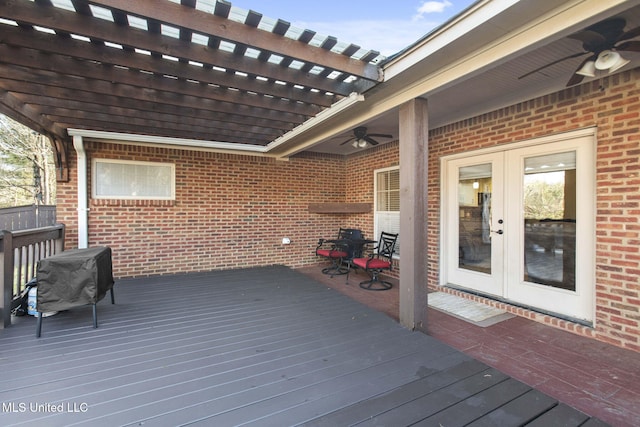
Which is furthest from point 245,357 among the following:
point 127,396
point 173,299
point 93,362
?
point 173,299

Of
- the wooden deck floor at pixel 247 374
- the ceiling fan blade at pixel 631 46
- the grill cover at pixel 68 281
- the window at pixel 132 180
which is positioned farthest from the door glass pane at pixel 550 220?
the window at pixel 132 180

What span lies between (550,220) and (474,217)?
0.94 meters

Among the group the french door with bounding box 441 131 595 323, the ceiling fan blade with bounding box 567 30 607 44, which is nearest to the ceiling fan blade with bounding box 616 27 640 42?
the ceiling fan blade with bounding box 567 30 607 44

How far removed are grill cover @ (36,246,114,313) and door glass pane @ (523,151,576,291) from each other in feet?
15.7

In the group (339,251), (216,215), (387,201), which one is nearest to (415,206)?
(387,201)

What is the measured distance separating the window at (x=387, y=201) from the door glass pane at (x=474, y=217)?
140cm

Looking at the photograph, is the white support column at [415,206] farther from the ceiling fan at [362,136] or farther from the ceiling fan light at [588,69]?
the ceiling fan at [362,136]

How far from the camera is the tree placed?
910cm

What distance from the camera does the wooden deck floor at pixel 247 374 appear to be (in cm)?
167

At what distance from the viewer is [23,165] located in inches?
374

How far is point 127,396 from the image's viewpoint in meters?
1.83

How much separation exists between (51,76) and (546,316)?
568cm

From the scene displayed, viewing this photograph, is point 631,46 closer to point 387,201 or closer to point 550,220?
point 550,220

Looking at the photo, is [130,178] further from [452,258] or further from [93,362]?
[452,258]
